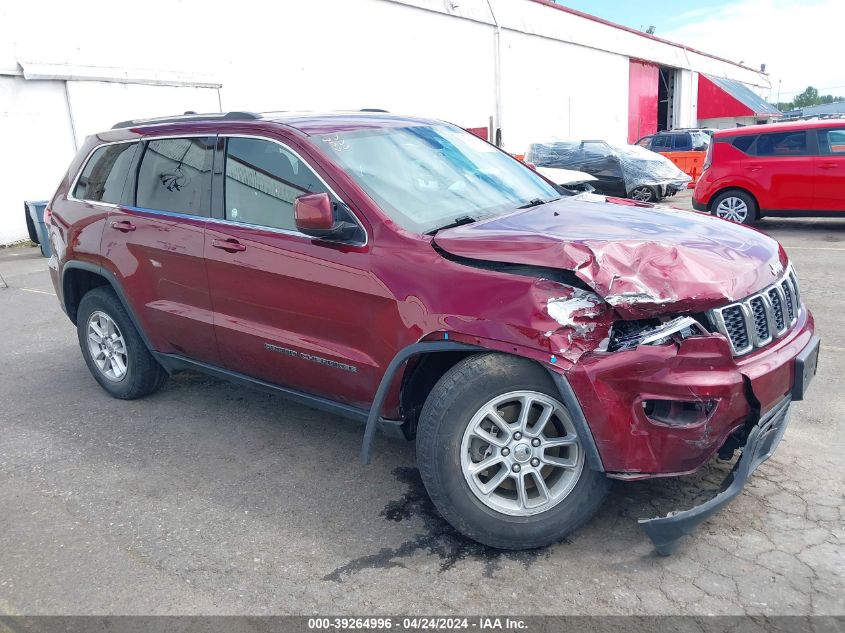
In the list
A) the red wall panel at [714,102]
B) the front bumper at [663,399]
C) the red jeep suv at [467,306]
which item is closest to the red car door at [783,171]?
the red jeep suv at [467,306]

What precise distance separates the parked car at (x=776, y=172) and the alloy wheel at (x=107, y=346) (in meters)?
9.75

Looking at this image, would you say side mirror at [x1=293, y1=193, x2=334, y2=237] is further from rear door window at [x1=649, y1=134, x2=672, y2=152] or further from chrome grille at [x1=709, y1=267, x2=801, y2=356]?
rear door window at [x1=649, y1=134, x2=672, y2=152]

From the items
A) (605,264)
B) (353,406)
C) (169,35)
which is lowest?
(353,406)

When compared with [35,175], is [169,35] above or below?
above

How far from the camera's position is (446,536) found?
10.4 ft

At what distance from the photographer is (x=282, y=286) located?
11.9 feet

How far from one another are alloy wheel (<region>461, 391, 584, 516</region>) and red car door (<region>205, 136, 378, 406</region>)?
637 mm

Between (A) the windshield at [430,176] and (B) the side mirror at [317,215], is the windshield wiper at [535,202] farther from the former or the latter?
(B) the side mirror at [317,215]

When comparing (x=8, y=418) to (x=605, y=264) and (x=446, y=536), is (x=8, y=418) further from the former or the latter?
(x=605, y=264)

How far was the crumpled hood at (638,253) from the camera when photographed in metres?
2.74

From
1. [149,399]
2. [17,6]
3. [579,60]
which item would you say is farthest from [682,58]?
[149,399]

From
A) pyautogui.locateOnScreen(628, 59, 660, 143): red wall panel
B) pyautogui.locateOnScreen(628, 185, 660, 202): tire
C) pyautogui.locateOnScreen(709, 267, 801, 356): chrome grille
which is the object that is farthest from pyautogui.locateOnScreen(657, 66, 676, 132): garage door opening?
pyautogui.locateOnScreen(709, 267, 801, 356): chrome grille

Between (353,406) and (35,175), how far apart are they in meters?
12.9

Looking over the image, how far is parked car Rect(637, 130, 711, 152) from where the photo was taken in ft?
70.1
